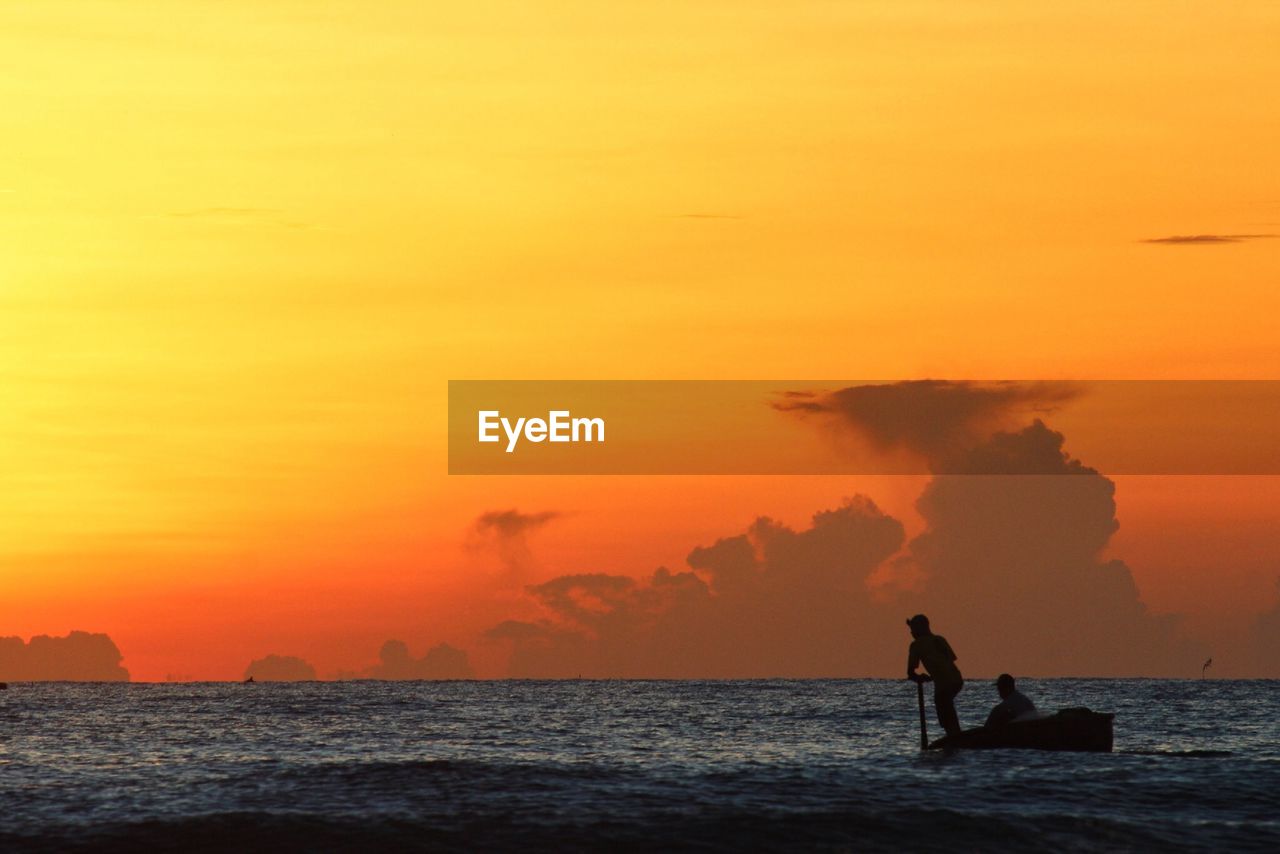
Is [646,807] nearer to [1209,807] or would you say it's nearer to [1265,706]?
[1209,807]

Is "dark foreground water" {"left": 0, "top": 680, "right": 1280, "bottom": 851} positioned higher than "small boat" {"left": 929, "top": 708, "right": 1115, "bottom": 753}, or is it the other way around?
"small boat" {"left": 929, "top": 708, "right": 1115, "bottom": 753}

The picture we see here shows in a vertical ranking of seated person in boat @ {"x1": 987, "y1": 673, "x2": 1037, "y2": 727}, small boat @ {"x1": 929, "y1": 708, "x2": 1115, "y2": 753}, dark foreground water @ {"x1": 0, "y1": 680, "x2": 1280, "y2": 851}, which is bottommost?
dark foreground water @ {"x1": 0, "y1": 680, "x2": 1280, "y2": 851}

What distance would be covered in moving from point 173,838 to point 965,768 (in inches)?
576

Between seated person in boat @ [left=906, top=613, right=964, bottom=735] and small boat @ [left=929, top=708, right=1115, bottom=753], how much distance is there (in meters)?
0.69

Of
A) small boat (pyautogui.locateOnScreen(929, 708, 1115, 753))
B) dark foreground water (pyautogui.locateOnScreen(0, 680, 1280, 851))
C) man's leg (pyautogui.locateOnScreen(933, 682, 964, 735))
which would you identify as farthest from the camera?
man's leg (pyautogui.locateOnScreen(933, 682, 964, 735))

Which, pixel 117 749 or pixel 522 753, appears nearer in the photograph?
pixel 522 753

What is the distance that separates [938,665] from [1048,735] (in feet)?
8.69

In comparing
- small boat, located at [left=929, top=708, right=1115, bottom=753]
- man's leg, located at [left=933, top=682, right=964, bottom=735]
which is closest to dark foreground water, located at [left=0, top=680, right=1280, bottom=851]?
small boat, located at [left=929, top=708, right=1115, bottom=753]

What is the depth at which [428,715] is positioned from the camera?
72.1 m

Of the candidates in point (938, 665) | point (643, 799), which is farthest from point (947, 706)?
point (643, 799)

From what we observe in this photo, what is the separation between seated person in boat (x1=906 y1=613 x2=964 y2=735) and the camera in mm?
32625

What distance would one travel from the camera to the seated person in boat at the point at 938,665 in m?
32.6

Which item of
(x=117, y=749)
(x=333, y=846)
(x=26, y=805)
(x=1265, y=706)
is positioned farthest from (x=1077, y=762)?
(x=1265, y=706)

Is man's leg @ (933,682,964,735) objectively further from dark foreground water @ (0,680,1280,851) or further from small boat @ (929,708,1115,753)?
dark foreground water @ (0,680,1280,851)
